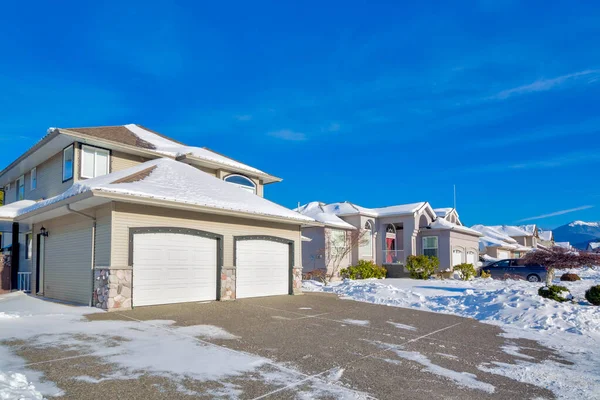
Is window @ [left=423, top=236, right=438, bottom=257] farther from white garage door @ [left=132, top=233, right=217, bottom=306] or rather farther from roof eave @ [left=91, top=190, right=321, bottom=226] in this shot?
white garage door @ [left=132, top=233, right=217, bottom=306]

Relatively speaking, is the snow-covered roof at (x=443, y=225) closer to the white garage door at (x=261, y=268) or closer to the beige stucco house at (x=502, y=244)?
the beige stucco house at (x=502, y=244)

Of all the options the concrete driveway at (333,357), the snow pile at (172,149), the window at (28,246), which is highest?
the snow pile at (172,149)

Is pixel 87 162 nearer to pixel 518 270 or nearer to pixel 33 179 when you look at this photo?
pixel 33 179

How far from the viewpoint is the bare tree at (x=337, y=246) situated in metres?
25.9

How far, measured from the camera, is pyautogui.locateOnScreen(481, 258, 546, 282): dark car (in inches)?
975

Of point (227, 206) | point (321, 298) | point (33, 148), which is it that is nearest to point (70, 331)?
point (227, 206)

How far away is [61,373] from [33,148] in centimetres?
1447

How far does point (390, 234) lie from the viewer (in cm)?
3141

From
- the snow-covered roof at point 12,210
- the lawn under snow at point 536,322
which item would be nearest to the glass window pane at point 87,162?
the snow-covered roof at point 12,210

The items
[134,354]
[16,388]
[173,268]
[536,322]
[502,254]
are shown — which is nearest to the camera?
[16,388]

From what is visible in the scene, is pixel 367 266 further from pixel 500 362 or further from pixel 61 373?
pixel 61 373

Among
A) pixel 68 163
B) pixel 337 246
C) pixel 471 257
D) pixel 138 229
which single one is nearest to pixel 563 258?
pixel 337 246

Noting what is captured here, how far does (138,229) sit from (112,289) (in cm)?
171

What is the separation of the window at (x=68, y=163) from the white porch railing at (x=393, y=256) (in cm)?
2103
